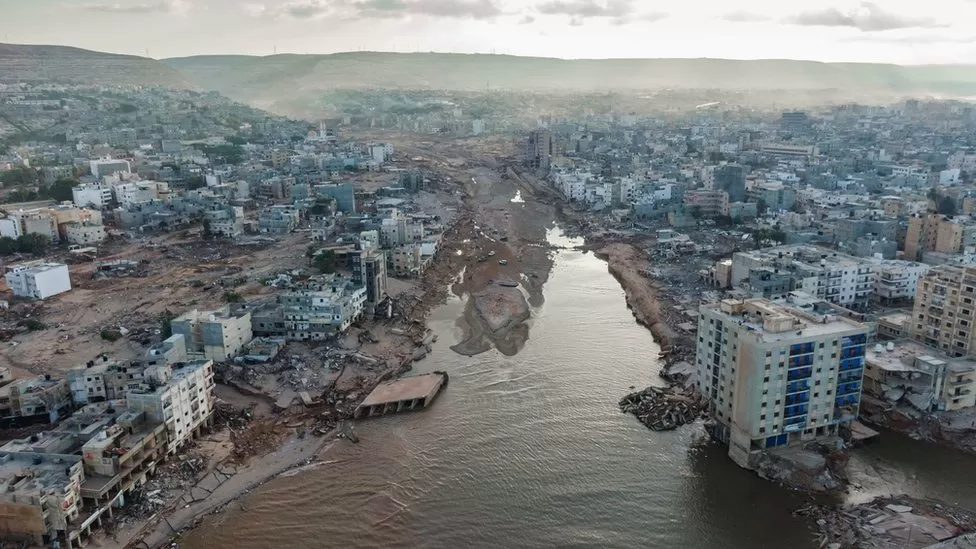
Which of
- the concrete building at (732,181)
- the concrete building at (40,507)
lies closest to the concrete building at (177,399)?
the concrete building at (40,507)

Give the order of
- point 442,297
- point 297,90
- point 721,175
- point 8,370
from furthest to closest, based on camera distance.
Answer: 1. point 297,90
2. point 721,175
3. point 442,297
4. point 8,370

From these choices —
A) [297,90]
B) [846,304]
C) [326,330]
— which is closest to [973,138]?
[846,304]

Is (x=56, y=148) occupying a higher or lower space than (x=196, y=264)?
higher

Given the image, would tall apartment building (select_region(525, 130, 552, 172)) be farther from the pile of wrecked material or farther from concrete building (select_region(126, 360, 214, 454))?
concrete building (select_region(126, 360, 214, 454))

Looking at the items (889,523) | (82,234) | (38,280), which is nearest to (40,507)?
(889,523)

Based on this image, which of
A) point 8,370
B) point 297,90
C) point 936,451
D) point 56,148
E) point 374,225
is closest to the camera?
point 936,451

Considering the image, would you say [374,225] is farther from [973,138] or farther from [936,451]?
[973,138]
